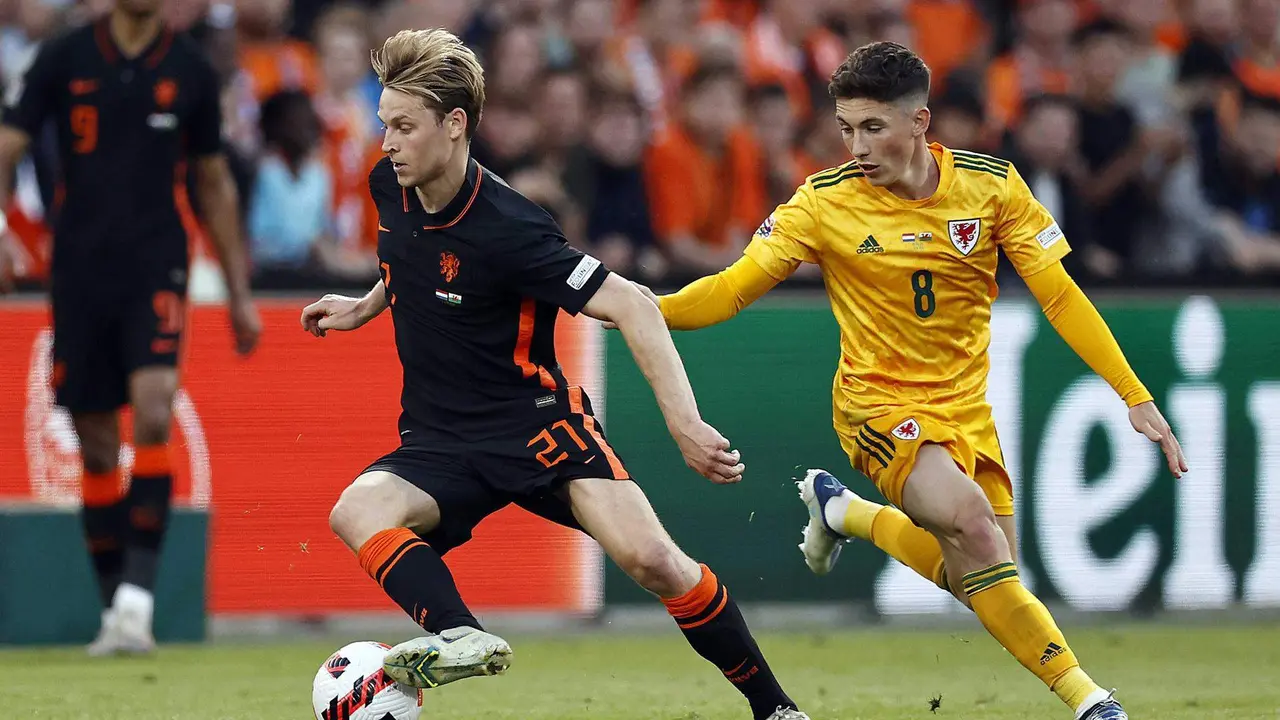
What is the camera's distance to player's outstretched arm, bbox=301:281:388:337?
6.10 meters

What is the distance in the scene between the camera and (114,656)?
8562 mm

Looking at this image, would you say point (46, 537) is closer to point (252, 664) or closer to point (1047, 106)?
point (252, 664)

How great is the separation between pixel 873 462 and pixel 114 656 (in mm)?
3871

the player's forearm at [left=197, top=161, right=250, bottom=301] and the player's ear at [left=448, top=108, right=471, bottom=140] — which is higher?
the player's ear at [left=448, top=108, right=471, bottom=140]

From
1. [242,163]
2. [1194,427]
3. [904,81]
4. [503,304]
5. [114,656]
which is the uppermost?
[904,81]

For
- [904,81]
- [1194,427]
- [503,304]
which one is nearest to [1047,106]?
[1194,427]

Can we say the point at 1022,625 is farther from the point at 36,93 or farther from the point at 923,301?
the point at 36,93

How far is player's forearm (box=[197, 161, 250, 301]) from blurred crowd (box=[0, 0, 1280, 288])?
716mm

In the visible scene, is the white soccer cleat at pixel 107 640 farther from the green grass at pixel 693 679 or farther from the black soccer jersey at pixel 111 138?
the black soccer jersey at pixel 111 138

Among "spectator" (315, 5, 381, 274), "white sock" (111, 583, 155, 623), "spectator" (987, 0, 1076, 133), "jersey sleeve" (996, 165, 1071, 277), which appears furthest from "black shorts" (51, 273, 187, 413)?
"spectator" (987, 0, 1076, 133)

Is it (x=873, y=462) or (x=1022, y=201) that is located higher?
(x=1022, y=201)

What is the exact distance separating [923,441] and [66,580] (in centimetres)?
465

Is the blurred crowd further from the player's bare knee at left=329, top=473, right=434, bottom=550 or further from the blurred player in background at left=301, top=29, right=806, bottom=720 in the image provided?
the player's bare knee at left=329, top=473, right=434, bottom=550

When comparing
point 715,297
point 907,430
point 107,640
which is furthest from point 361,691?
point 107,640
